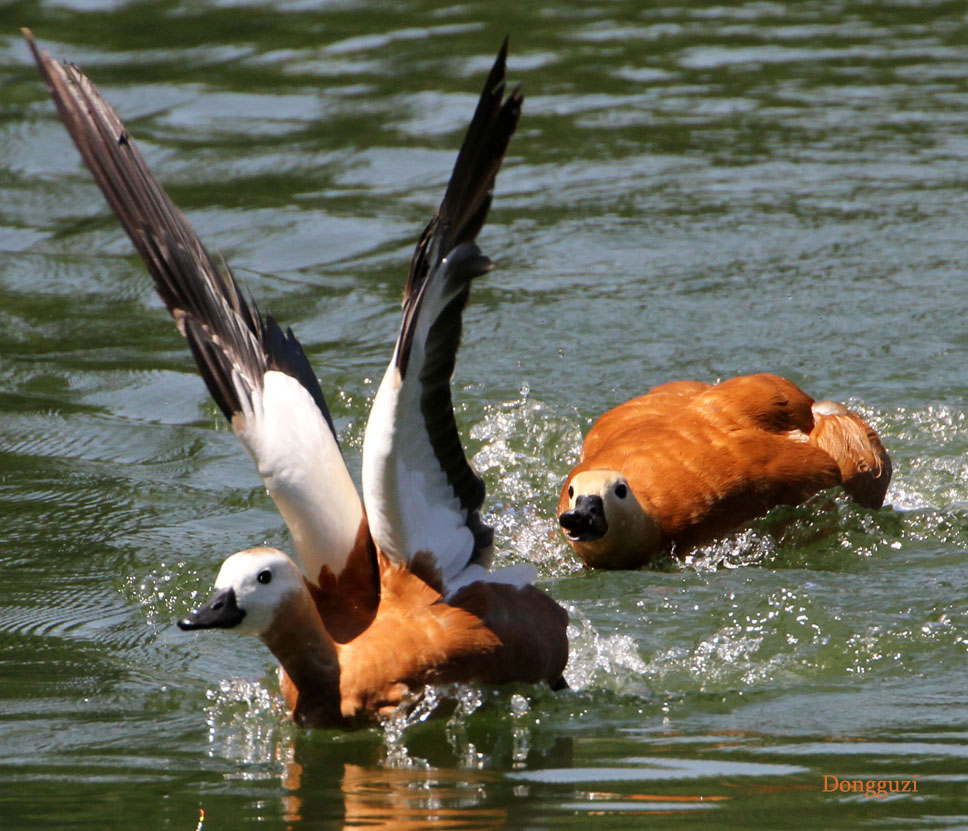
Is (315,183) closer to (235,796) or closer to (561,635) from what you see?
(561,635)

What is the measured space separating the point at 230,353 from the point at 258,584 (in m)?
1.02

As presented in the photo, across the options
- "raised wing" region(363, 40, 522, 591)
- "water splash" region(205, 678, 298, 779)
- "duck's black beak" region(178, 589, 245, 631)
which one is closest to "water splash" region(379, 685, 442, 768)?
"water splash" region(205, 678, 298, 779)

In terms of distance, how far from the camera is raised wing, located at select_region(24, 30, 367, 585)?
5.36 m

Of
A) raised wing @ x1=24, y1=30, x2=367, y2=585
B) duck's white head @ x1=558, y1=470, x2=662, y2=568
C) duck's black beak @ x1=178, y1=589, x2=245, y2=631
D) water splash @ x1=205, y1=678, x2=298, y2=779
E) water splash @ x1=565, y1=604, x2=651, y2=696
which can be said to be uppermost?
raised wing @ x1=24, y1=30, x2=367, y2=585

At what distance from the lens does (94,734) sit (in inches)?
207

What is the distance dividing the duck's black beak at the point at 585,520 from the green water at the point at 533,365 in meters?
0.29

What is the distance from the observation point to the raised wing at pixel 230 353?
5.36 meters

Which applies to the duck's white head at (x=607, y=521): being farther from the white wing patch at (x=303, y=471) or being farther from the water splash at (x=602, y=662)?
the white wing patch at (x=303, y=471)

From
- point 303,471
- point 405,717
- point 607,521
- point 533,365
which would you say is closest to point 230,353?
point 303,471

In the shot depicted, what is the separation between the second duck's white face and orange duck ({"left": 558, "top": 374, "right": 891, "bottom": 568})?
1878 mm

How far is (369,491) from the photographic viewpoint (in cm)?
527

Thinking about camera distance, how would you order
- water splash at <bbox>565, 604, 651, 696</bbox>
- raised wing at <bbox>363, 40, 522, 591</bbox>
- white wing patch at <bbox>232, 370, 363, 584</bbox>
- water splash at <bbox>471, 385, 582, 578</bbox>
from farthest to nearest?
water splash at <bbox>471, 385, 582, 578</bbox>
water splash at <bbox>565, 604, 651, 696</bbox>
white wing patch at <bbox>232, 370, 363, 584</bbox>
raised wing at <bbox>363, 40, 522, 591</bbox>

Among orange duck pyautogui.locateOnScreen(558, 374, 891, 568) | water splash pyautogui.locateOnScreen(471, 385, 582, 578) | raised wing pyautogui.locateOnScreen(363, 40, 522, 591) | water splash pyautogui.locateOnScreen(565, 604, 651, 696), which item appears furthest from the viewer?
water splash pyautogui.locateOnScreen(471, 385, 582, 578)

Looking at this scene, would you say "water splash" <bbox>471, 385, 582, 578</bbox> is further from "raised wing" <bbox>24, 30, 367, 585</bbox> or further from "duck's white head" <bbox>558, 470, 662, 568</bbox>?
"raised wing" <bbox>24, 30, 367, 585</bbox>
